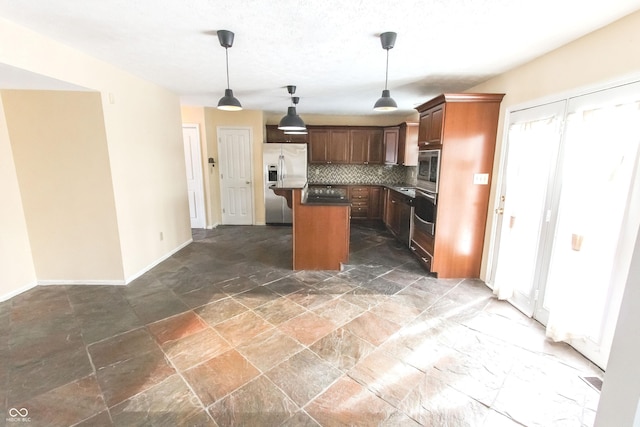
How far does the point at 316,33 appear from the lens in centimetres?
221

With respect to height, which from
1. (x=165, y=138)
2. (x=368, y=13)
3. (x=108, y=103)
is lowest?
(x=165, y=138)

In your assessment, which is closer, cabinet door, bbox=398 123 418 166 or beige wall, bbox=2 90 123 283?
beige wall, bbox=2 90 123 283

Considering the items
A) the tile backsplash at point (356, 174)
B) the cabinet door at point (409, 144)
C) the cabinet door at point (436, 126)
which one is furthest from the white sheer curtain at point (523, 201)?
the tile backsplash at point (356, 174)

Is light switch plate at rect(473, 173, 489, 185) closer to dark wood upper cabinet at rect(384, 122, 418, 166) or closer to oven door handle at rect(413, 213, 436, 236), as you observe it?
oven door handle at rect(413, 213, 436, 236)

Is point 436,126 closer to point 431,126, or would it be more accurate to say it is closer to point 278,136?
point 431,126

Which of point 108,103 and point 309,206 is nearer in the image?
point 108,103

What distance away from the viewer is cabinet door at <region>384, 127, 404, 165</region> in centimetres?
601

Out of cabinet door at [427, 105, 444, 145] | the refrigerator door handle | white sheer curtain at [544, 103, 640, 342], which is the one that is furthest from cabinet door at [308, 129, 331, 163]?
white sheer curtain at [544, 103, 640, 342]

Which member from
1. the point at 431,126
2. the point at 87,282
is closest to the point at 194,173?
the point at 87,282

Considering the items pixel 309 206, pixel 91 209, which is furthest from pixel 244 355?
pixel 91 209

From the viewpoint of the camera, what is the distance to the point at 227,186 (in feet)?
19.7

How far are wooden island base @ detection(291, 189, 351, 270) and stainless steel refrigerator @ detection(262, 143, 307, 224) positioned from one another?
2322 millimetres

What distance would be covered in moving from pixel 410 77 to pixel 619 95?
6.30 feet

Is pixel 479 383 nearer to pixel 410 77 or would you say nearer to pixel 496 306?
pixel 496 306
